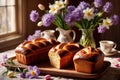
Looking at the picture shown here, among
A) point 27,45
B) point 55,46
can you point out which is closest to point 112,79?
point 55,46

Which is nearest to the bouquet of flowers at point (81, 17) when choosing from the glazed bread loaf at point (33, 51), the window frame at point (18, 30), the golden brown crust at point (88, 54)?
the glazed bread loaf at point (33, 51)

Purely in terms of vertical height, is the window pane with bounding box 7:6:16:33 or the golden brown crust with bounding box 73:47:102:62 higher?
the window pane with bounding box 7:6:16:33

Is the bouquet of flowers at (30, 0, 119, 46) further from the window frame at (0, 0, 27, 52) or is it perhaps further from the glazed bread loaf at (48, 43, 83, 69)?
the window frame at (0, 0, 27, 52)

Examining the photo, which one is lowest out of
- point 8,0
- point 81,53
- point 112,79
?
point 112,79

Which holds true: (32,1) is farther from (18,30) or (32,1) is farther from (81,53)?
(81,53)

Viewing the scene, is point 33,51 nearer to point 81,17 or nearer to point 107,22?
point 81,17

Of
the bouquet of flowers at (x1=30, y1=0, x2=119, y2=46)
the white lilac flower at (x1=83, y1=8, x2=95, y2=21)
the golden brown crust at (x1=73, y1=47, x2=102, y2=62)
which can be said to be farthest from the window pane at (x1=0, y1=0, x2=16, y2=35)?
the golden brown crust at (x1=73, y1=47, x2=102, y2=62)
